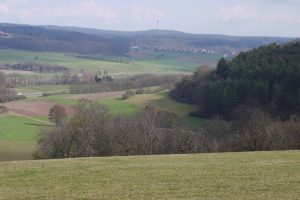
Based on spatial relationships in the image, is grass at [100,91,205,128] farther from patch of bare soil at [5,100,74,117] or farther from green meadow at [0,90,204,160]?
patch of bare soil at [5,100,74,117]

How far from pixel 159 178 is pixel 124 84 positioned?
272 ft

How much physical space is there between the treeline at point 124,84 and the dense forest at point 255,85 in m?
24.8

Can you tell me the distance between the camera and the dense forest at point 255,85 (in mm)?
58656

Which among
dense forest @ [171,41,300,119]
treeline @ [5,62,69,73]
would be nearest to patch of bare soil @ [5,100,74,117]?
dense forest @ [171,41,300,119]

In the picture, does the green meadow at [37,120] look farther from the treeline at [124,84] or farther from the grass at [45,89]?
the grass at [45,89]

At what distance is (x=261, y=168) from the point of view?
18422 mm

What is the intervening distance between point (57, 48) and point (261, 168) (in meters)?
181

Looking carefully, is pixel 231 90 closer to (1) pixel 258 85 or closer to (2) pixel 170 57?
(1) pixel 258 85

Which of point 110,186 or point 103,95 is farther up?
point 110,186

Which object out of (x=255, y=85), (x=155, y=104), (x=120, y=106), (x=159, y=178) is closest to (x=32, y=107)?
(x=120, y=106)

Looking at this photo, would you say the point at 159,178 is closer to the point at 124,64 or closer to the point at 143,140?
the point at 143,140

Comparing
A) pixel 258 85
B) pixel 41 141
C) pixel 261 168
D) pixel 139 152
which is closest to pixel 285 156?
pixel 261 168

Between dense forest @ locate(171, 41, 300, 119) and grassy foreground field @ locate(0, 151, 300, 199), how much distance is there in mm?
35587

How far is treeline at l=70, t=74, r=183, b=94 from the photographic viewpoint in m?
93.1
